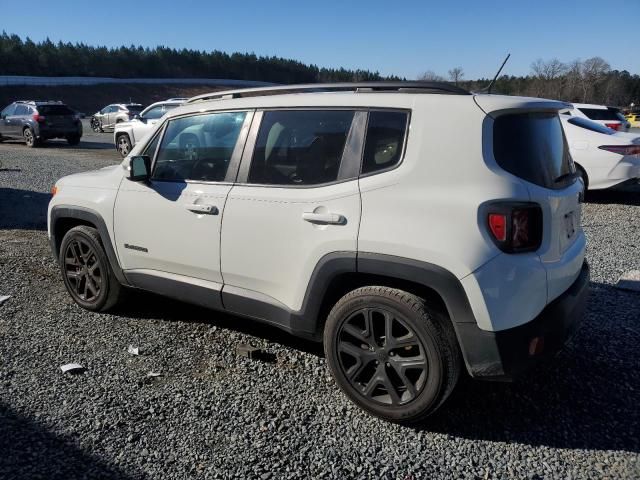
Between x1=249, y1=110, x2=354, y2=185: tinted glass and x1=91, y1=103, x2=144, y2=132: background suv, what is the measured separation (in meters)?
24.0

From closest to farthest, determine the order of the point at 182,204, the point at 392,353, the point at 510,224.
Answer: the point at 510,224
the point at 392,353
the point at 182,204

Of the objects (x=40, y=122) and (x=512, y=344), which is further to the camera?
(x=40, y=122)

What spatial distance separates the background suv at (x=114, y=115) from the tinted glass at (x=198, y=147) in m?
23.2

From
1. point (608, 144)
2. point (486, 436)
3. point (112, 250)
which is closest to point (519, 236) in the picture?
point (486, 436)

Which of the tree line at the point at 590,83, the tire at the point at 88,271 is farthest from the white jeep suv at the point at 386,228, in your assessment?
the tree line at the point at 590,83

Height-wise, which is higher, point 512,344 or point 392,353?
point 512,344

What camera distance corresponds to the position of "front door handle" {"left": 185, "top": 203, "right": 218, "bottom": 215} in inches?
136

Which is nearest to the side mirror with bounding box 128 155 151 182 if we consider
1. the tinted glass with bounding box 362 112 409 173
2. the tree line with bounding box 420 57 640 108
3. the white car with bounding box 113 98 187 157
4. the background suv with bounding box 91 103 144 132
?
the tinted glass with bounding box 362 112 409 173

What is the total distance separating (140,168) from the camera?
386 cm

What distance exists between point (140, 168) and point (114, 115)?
25446 millimetres

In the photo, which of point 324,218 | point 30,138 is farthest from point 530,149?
point 30,138

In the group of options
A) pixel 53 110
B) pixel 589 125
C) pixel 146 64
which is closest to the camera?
pixel 589 125

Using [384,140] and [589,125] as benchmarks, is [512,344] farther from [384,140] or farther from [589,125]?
[589,125]

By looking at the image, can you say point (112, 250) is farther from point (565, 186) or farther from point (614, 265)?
point (614, 265)
